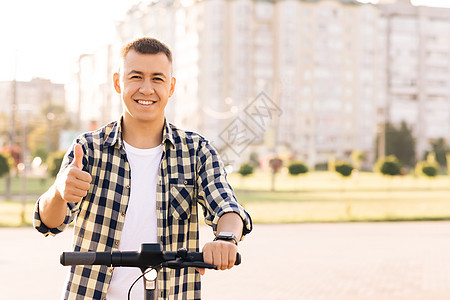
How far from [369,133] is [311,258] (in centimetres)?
8459

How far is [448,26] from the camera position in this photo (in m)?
105

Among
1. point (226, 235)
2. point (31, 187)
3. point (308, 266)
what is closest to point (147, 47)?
point (226, 235)

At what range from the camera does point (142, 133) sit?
2.67 meters

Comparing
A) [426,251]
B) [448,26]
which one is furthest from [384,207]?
[448,26]

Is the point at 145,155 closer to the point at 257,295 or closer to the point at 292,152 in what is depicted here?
the point at 257,295

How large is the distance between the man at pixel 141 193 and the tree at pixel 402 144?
8527 cm

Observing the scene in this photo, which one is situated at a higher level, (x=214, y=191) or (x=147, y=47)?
(x=147, y=47)

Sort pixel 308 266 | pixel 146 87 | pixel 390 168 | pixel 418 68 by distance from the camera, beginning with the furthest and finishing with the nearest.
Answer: pixel 418 68, pixel 390 168, pixel 308 266, pixel 146 87

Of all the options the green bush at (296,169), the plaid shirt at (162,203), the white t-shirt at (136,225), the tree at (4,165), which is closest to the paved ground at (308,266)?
the plaid shirt at (162,203)

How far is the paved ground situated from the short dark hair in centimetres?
649

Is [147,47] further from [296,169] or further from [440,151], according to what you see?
[440,151]

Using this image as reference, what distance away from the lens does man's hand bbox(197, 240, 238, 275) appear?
83.4 inches

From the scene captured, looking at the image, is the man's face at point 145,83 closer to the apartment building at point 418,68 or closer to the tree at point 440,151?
the tree at point 440,151

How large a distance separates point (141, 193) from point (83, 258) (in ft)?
1.68
